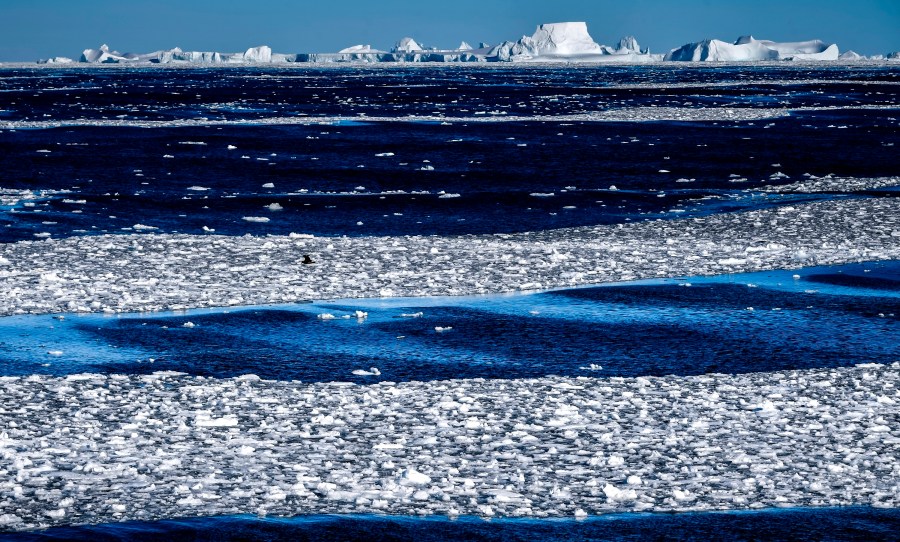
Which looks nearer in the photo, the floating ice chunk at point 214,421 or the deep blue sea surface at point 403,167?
the floating ice chunk at point 214,421

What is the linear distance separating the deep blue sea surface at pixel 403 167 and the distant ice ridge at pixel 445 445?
6.81m

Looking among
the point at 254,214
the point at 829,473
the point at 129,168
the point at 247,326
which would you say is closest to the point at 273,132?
the point at 129,168

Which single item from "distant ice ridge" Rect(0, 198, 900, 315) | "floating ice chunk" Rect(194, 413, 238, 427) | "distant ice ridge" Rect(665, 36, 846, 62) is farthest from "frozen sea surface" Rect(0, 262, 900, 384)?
"distant ice ridge" Rect(665, 36, 846, 62)

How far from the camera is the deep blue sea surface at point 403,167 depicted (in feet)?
50.7

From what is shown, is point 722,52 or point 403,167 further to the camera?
point 722,52

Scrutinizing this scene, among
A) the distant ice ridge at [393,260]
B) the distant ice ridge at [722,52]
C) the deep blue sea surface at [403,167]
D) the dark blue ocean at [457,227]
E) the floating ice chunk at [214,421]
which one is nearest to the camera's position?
the floating ice chunk at [214,421]

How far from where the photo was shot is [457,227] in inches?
569

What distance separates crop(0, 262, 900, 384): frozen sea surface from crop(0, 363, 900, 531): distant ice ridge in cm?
35

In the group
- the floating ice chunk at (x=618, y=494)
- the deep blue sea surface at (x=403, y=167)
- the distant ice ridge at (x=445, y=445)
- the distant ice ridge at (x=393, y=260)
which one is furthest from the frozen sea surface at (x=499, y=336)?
the deep blue sea surface at (x=403, y=167)

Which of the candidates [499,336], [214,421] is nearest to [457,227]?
[499,336]

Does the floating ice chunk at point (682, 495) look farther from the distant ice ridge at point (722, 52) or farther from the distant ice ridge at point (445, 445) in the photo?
the distant ice ridge at point (722, 52)

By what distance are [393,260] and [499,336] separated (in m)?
3.09

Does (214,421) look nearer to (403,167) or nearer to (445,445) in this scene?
(445,445)

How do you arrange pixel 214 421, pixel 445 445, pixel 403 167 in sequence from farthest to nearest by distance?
A: 1. pixel 403 167
2. pixel 214 421
3. pixel 445 445
